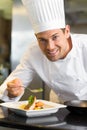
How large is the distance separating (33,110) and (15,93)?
0.23m

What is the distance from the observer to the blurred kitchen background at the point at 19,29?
3088mm

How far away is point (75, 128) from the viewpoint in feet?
3.80

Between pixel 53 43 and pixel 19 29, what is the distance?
1495 millimetres

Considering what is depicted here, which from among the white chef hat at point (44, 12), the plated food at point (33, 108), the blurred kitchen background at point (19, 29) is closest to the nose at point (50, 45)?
the white chef hat at point (44, 12)

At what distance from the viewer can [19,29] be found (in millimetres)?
3111

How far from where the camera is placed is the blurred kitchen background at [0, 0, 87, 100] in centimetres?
309

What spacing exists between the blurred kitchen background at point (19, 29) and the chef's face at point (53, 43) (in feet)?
4.26

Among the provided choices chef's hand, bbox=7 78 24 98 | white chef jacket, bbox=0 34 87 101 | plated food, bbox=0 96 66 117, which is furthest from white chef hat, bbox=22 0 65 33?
plated food, bbox=0 96 66 117

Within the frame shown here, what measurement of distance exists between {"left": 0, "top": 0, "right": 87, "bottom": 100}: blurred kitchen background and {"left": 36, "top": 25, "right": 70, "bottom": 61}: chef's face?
1.30 m

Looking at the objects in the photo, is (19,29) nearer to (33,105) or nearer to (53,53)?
(53,53)

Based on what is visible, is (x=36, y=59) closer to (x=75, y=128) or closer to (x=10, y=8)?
(x=75, y=128)

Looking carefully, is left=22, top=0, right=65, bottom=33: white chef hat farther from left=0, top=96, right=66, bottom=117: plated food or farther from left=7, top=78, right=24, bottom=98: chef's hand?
left=0, top=96, right=66, bottom=117: plated food

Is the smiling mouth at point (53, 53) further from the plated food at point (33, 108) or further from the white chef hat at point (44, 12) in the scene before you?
the plated food at point (33, 108)

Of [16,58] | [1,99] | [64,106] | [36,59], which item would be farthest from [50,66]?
[16,58]
